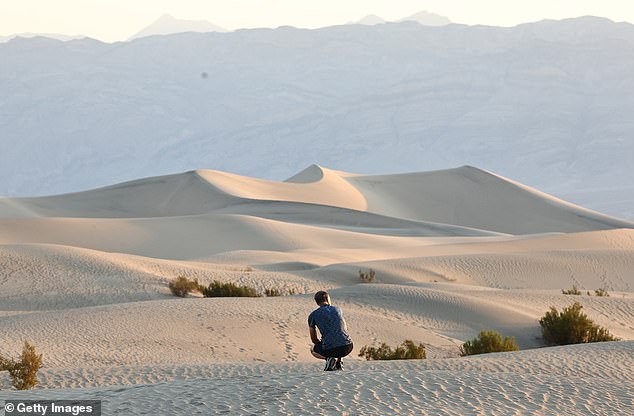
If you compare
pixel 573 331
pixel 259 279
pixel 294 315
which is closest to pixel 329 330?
pixel 294 315

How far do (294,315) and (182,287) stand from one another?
454 cm

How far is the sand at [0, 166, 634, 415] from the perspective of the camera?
884cm

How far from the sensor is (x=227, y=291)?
67.3ft

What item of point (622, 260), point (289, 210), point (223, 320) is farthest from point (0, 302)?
point (289, 210)

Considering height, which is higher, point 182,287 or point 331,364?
point 182,287

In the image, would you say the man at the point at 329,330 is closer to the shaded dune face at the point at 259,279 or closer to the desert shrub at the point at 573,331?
the shaded dune face at the point at 259,279

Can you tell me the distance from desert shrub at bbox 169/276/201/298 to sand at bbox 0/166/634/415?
309 millimetres

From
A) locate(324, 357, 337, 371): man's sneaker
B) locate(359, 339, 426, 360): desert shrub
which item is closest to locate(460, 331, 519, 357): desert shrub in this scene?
locate(359, 339, 426, 360): desert shrub

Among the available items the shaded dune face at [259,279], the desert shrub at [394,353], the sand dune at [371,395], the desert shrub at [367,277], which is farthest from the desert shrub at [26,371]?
the desert shrub at [367,277]

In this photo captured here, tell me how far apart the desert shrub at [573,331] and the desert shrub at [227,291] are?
6.55m

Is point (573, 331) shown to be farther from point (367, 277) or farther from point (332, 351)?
point (332, 351)

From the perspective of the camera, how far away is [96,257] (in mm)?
24000

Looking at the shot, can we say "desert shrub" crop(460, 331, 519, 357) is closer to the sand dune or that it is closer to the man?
the sand dune

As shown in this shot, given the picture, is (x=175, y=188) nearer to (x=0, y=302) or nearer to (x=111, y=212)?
(x=111, y=212)
